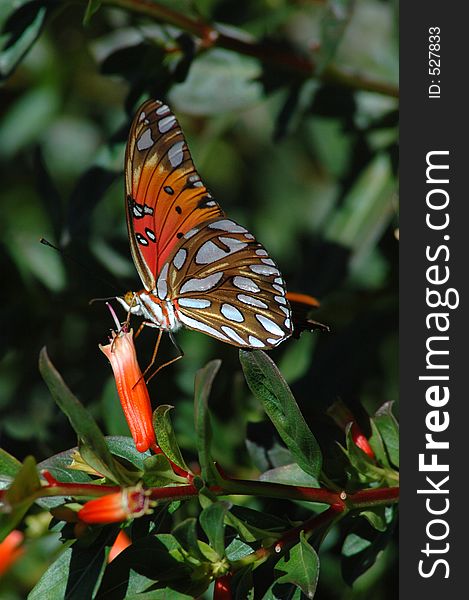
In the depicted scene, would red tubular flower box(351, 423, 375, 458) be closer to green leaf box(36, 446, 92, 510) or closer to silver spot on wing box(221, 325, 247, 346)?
silver spot on wing box(221, 325, 247, 346)

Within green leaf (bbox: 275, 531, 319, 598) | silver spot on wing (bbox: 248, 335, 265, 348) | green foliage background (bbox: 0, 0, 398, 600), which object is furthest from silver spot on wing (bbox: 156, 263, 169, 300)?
green leaf (bbox: 275, 531, 319, 598)

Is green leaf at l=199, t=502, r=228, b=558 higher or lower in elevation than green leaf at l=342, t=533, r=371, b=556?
lower

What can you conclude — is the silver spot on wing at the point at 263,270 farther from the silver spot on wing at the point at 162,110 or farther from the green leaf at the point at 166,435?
the green leaf at the point at 166,435

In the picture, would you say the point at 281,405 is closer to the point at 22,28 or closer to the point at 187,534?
the point at 187,534

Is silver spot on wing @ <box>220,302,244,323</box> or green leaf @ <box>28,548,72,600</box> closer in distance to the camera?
green leaf @ <box>28,548,72,600</box>

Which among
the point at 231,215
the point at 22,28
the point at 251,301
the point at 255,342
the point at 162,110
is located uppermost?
the point at 231,215

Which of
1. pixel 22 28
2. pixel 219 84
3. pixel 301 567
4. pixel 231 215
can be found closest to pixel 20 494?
pixel 301 567

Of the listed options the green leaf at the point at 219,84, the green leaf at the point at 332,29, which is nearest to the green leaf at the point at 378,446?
the green leaf at the point at 332,29

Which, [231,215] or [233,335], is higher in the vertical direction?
[231,215]
